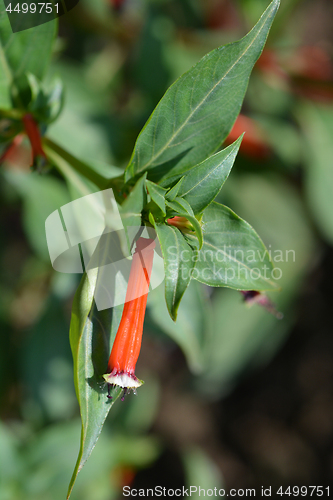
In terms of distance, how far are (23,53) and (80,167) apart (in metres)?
0.33

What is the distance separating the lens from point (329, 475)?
2.39m

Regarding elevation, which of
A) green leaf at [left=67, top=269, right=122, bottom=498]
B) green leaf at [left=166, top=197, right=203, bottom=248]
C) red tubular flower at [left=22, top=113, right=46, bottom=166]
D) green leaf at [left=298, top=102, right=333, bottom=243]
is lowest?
green leaf at [left=298, top=102, right=333, bottom=243]

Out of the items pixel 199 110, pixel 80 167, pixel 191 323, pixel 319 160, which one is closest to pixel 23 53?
pixel 80 167

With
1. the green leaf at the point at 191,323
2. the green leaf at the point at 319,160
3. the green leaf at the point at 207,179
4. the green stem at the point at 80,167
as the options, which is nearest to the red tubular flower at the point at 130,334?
the green leaf at the point at 207,179

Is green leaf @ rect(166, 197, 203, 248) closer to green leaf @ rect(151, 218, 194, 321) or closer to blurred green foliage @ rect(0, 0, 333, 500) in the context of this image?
green leaf @ rect(151, 218, 194, 321)

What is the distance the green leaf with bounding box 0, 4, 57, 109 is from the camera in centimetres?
101

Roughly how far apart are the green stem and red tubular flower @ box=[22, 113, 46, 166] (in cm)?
4

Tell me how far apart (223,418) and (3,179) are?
1.88 m

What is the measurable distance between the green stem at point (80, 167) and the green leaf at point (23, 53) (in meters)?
0.15

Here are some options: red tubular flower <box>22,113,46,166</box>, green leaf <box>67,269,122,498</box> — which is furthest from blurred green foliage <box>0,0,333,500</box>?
green leaf <box>67,269,122,498</box>

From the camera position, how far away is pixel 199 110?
0.85m

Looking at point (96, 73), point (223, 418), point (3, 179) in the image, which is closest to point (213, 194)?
point (3, 179)

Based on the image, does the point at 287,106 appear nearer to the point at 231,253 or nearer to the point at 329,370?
the point at 329,370

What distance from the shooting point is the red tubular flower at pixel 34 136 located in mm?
962
